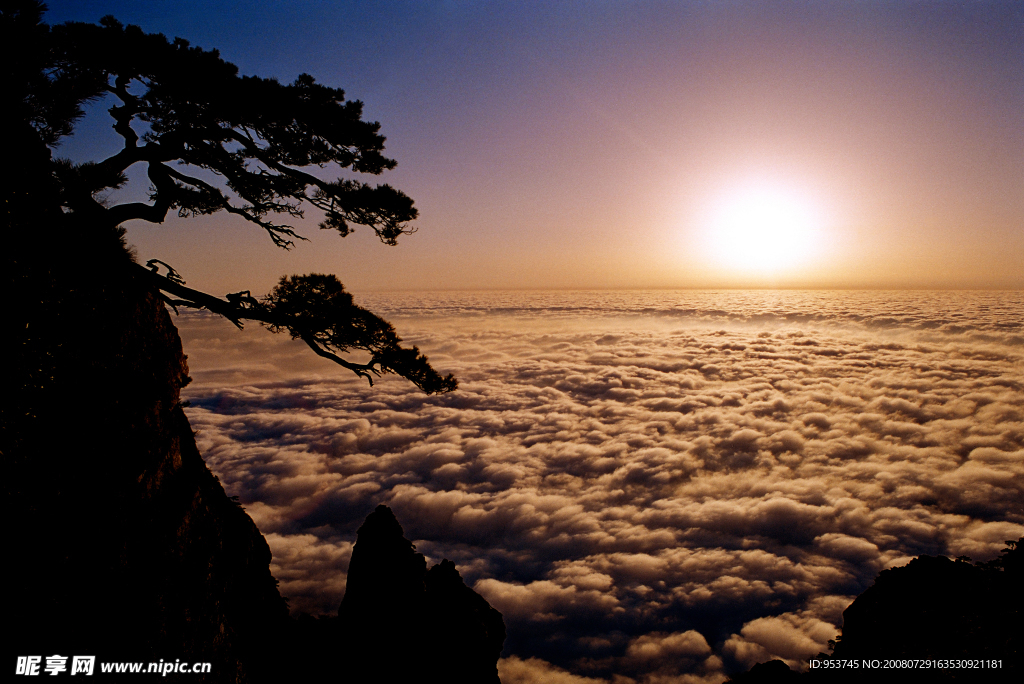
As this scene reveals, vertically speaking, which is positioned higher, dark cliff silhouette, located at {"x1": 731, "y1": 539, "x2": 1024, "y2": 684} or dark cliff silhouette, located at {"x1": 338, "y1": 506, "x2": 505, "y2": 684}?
dark cliff silhouette, located at {"x1": 731, "y1": 539, "x2": 1024, "y2": 684}

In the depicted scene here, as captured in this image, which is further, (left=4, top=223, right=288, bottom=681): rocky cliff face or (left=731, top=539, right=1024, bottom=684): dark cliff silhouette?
(left=731, top=539, right=1024, bottom=684): dark cliff silhouette

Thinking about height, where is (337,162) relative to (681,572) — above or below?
above

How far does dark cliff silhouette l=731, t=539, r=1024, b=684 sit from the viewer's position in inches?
307

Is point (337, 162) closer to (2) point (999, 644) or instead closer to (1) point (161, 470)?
(1) point (161, 470)

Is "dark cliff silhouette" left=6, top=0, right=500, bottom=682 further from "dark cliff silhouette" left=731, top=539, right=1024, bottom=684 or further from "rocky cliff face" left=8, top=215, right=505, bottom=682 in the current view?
"dark cliff silhouette" left=731, top=539, right=1024, bottom=684

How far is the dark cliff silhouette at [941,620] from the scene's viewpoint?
779 centimetres

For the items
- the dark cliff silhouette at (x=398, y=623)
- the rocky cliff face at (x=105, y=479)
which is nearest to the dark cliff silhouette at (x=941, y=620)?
the dark cliff silhouette at (x=398, y=623)

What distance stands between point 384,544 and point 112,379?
1174 cm

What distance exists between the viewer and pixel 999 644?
7699 mm

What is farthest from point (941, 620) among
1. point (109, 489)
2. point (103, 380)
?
point (103, 380)

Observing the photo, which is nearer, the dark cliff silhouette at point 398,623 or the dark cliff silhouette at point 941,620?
the dark cliff silhouette at point 941,620

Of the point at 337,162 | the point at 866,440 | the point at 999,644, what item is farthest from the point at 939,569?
the point at 866,440

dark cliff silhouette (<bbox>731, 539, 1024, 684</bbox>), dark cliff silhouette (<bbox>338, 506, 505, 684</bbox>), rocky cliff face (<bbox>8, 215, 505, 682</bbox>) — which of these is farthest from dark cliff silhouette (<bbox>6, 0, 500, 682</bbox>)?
dark cliff silhouette (<bbox>731, 539, 1024, 684</bbox>)

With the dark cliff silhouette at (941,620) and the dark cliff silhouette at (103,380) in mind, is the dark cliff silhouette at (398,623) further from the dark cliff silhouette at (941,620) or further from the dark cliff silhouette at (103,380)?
the dark cliff silhouette at (941,620)
